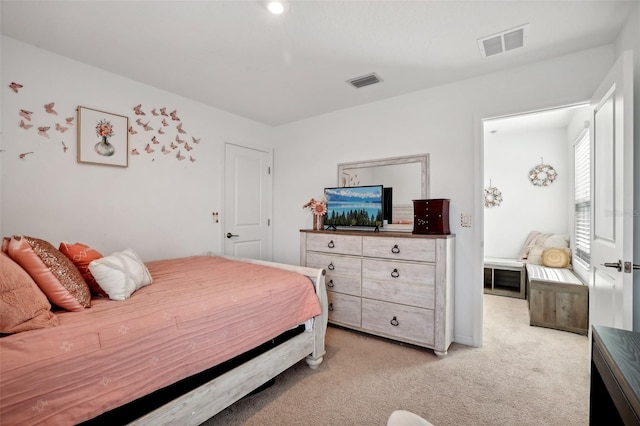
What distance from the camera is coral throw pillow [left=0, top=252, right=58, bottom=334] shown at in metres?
1.14

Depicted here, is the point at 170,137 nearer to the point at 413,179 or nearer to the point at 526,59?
the point at 413,179

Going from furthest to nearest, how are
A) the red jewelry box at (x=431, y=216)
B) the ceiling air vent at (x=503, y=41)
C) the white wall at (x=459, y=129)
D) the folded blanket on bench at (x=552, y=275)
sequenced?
the folded blanket on bench at (x=552, y=275) → the red jewelry box at (x=431, y=216) → the white wall at (x=459, y=129) → the ceiling air vent at (x=503, y=41)

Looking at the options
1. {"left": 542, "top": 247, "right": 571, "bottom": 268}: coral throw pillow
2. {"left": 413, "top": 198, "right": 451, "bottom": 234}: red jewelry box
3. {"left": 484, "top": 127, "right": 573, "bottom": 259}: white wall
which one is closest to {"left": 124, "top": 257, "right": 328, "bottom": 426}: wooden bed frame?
{"left": 413, "top": 198, "right": 451, "bottom": 234}: red jewelry box

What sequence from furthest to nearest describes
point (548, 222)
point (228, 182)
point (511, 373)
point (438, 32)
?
point (548, 222), point (228, 182), point (511, 373), point (438, 32)

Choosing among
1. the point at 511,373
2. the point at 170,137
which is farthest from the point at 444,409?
the point at 170,137

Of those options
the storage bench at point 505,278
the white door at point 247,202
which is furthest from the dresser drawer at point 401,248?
the storage bench at point 505,278

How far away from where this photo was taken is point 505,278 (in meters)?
4.34

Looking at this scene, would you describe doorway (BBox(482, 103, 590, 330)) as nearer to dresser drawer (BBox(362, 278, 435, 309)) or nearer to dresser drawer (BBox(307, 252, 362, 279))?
dresser drawer (BBox(362, 278, 435, 309))

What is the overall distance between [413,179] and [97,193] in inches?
117

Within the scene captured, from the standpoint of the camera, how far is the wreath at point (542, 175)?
4445 millimetres

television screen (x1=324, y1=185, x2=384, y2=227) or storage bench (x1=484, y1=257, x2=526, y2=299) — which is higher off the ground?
television screen (x1=324, y1=185, x2=384, y2=227)

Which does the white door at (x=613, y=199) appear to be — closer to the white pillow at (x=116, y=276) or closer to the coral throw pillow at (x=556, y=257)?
the coral throw pillow at (x=556, y=257)

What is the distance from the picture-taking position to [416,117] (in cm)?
302

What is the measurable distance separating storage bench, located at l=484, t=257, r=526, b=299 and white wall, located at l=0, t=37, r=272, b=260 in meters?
3.89
